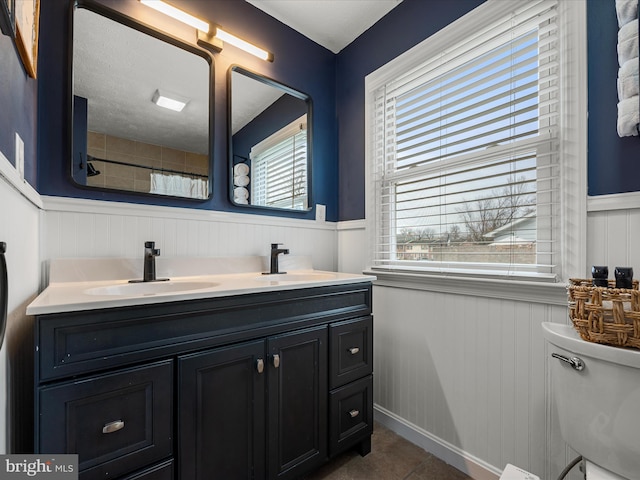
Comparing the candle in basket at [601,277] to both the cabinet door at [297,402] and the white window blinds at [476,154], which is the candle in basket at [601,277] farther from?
the cabinet door at [297,402]

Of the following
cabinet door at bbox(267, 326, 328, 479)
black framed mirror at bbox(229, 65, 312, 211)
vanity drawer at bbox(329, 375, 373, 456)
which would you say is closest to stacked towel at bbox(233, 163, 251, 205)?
black framed mirror at bbox(229, 65, 312, 211)

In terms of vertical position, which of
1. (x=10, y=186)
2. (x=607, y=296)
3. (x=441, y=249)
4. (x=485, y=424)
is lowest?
(x=485, y=424)

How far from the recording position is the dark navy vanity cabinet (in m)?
0.79

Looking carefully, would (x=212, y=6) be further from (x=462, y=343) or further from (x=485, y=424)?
(x=485, y=424)

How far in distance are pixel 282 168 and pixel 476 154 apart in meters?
1.09

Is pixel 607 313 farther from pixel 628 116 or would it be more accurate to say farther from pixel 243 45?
pixel 243 45

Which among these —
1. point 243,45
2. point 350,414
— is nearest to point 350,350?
point 350,414

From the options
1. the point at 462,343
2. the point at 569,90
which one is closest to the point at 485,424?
the point at 462,343

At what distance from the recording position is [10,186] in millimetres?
743

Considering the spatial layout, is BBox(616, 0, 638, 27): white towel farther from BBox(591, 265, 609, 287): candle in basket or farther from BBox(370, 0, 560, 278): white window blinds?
BBox(591, 265, 609, 287): candle in basket

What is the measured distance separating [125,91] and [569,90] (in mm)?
1835

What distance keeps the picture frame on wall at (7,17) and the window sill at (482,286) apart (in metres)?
1.67

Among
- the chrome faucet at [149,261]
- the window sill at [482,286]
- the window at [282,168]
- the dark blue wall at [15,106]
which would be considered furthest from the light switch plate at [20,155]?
the window sill at [482,286]

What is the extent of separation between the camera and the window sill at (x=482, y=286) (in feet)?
3.79
